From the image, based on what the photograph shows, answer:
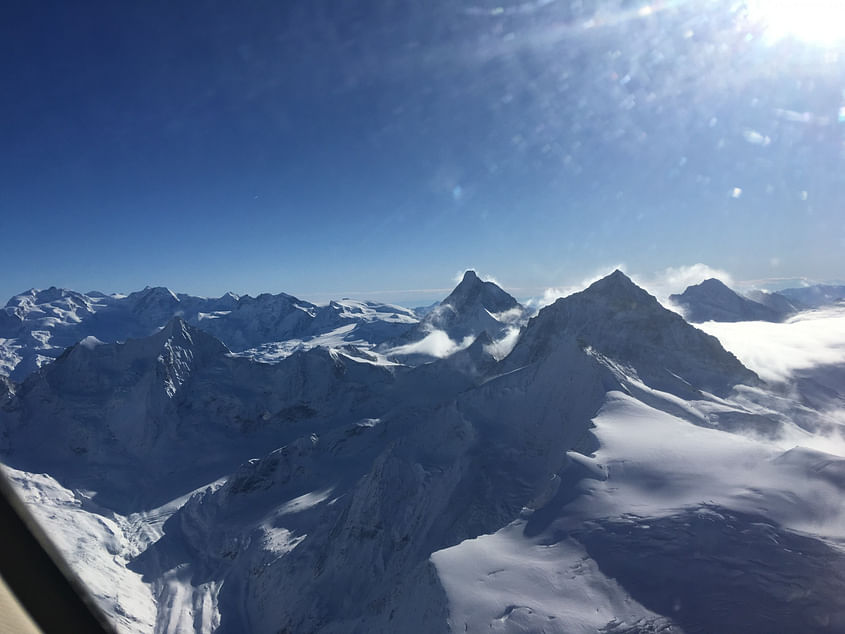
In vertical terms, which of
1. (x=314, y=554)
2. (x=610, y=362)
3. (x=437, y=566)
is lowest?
(x=314, y=554)

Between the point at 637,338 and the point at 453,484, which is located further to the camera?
the point at 637,338

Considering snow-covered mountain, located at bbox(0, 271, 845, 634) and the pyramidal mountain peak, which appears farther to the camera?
the pyramidal mountain peak

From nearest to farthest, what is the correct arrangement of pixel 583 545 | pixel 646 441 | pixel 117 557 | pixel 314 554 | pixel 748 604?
1. pixel 748 604
2. pixel 583 545
3. pixel 646 441
4. pixel 314 554
5. pixel 117 557

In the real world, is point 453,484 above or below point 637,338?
below

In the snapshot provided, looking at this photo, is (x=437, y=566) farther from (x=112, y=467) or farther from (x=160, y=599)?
(x=112, y=467)

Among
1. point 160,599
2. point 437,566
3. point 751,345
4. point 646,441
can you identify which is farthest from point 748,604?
point 751,345

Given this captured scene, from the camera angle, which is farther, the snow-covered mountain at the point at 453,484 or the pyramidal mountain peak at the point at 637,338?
the pyramidal mountain peak at the point at 637,338

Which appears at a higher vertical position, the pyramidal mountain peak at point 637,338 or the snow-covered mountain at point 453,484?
the pyramidal mountain peak at point 637,338

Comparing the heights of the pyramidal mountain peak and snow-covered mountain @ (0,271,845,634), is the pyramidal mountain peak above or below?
above
